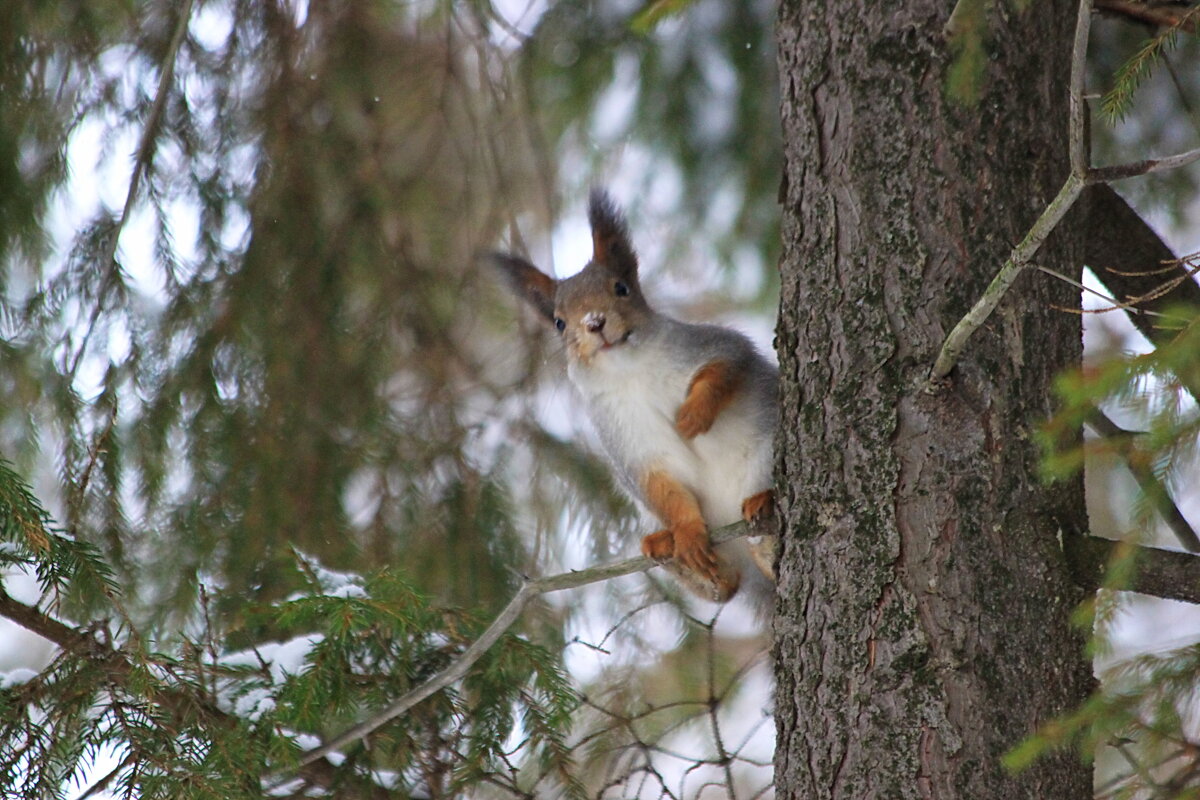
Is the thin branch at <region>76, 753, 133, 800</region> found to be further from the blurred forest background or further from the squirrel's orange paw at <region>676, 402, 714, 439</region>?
the squirrel's orange paw at <region>676, 402, 714, 439</region>

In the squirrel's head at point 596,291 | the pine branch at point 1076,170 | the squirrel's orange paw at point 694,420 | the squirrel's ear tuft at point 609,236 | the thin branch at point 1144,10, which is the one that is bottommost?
the pine branch at point 1076,170

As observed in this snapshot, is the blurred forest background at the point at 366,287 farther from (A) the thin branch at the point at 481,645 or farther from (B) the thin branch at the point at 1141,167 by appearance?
(B) the thin branch at the point at 1141,167

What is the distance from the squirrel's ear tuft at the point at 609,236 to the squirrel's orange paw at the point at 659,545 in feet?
2.13

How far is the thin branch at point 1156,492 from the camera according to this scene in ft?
3.96

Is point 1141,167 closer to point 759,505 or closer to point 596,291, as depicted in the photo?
point 759,505

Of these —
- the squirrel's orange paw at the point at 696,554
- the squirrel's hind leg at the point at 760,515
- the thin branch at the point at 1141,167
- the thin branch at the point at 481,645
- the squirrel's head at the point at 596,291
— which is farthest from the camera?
the squirrel's head at the point at 596,291

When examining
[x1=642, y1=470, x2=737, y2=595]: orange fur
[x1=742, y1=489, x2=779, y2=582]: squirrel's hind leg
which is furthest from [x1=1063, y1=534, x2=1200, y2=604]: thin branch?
[x1=642, y1=470, x2=737, y2=595]: orange fur

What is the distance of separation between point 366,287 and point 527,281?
1.70ft

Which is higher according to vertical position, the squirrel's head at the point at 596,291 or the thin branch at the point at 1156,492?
the squirrel's head at the point at 596,291

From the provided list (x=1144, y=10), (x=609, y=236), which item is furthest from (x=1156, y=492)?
(x=609, y=236)

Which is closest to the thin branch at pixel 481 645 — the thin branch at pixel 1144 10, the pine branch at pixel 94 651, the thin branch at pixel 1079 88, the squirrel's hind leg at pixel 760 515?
the pine branch at pixel 94 651

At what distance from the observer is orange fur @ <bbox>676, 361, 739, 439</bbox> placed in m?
2.31

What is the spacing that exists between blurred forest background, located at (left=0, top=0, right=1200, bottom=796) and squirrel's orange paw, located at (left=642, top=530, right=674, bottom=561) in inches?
5.0

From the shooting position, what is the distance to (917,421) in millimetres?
1653
